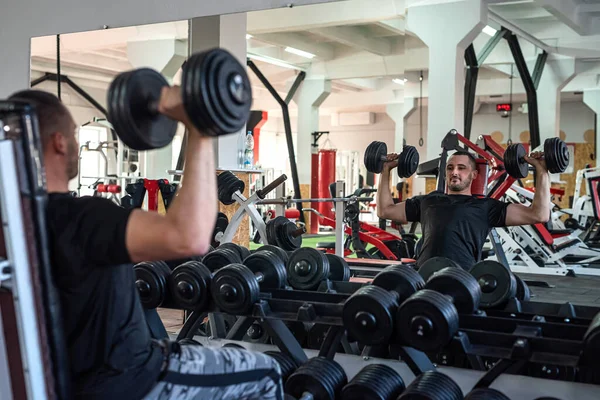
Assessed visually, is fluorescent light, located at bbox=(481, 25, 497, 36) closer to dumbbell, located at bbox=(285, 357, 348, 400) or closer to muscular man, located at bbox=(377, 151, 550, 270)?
muscular man, located at bbox=(377, 151, 550, 270)

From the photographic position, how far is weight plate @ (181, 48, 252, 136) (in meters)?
1.14

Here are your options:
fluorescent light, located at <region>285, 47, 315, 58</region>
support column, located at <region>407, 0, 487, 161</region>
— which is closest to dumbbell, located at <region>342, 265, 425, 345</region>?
support column, located at <region>407, 0, 487, 161</region>

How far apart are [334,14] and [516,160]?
4241 mm

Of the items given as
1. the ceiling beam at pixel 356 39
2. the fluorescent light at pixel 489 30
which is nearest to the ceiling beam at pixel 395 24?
the ceiling beam at pixel 356 39

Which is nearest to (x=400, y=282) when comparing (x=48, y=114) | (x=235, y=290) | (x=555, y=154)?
(x=235, y=290)

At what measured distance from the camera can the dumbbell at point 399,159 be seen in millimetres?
3248

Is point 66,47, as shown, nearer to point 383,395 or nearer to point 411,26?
point 411,26

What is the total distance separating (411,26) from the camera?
6109 mm

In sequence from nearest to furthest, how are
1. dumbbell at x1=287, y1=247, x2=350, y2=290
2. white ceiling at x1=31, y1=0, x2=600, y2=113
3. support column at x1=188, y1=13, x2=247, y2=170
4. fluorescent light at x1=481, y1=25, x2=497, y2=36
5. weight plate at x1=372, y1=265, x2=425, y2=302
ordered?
weight plate at x1=372, y1=265, x2=425, y2=302 < dumbbell at x1=287, y1=247, x2=350, y2=290 < support column at x1=188, y1=13, x2=247, y2=170 < white ceiling at x1=31, y1=0, x2=600, y2=113 < fluorescent light at x1=481, y1=25, x2=497, y2=36

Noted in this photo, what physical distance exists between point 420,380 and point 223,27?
343 cm

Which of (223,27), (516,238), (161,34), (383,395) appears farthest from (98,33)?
(516,238)

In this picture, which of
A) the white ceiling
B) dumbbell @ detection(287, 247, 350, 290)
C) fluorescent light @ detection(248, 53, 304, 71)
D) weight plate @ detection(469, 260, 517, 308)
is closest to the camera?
weight plate @ detection(469, 260, 517, 308)

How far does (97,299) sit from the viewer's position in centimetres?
126

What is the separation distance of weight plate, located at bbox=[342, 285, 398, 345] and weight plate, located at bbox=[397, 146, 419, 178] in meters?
1.27
